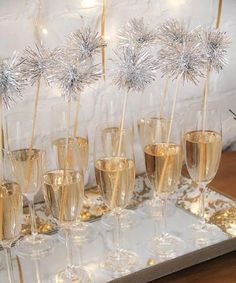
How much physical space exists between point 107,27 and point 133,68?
0.32 meters

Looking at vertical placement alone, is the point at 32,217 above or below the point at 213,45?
below

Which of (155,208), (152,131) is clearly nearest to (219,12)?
(152,131)

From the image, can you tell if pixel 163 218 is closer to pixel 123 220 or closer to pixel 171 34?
pixel 123 220

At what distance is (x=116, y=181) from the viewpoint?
102 cm

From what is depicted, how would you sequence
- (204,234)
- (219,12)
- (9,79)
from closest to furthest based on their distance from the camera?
(9,79) < (204,234) < (219,12)

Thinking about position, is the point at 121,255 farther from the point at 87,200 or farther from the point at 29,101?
the point at 29,101

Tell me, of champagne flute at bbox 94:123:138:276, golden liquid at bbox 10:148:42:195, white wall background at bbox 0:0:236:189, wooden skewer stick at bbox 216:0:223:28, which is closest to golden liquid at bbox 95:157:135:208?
champagne flute at bbox 94:123:138:276

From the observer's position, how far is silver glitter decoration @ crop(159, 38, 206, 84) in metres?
1.05

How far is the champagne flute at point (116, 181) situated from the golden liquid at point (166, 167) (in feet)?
0.15

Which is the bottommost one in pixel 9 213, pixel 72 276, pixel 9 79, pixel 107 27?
pixel 72 276

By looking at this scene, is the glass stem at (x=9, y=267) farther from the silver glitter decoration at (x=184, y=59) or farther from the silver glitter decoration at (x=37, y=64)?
the silver glitter decoration at (x=184, y=59)

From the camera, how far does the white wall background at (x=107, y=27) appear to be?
46.9 inches

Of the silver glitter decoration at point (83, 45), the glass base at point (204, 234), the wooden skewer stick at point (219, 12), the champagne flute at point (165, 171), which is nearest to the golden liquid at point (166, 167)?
the champagne flute at point (165, 171)

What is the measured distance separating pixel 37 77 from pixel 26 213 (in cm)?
36
